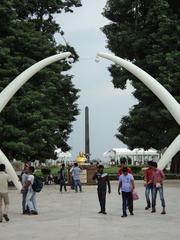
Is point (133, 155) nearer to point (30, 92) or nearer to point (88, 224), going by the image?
point (30, 92)

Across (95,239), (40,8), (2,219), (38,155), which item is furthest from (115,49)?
(95,239)

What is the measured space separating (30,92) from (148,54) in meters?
9.19

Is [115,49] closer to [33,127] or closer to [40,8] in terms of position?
[40,8]

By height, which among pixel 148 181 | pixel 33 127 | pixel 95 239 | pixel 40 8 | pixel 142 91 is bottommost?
pixel 95 239

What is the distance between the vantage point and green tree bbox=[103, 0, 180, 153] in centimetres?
3441

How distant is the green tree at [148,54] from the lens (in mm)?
34406

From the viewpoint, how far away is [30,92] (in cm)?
3259

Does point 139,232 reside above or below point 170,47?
below

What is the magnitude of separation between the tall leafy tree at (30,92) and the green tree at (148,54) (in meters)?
4.34

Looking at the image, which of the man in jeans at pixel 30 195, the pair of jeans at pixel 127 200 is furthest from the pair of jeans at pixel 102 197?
the man in jeans at pixel 30 195

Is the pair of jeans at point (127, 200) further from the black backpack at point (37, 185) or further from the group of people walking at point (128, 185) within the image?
the black backpack at point (37, 185)

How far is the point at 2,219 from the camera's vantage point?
1453cm

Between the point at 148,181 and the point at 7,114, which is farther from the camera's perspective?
the point at 7,114

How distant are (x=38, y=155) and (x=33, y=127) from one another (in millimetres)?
3199
